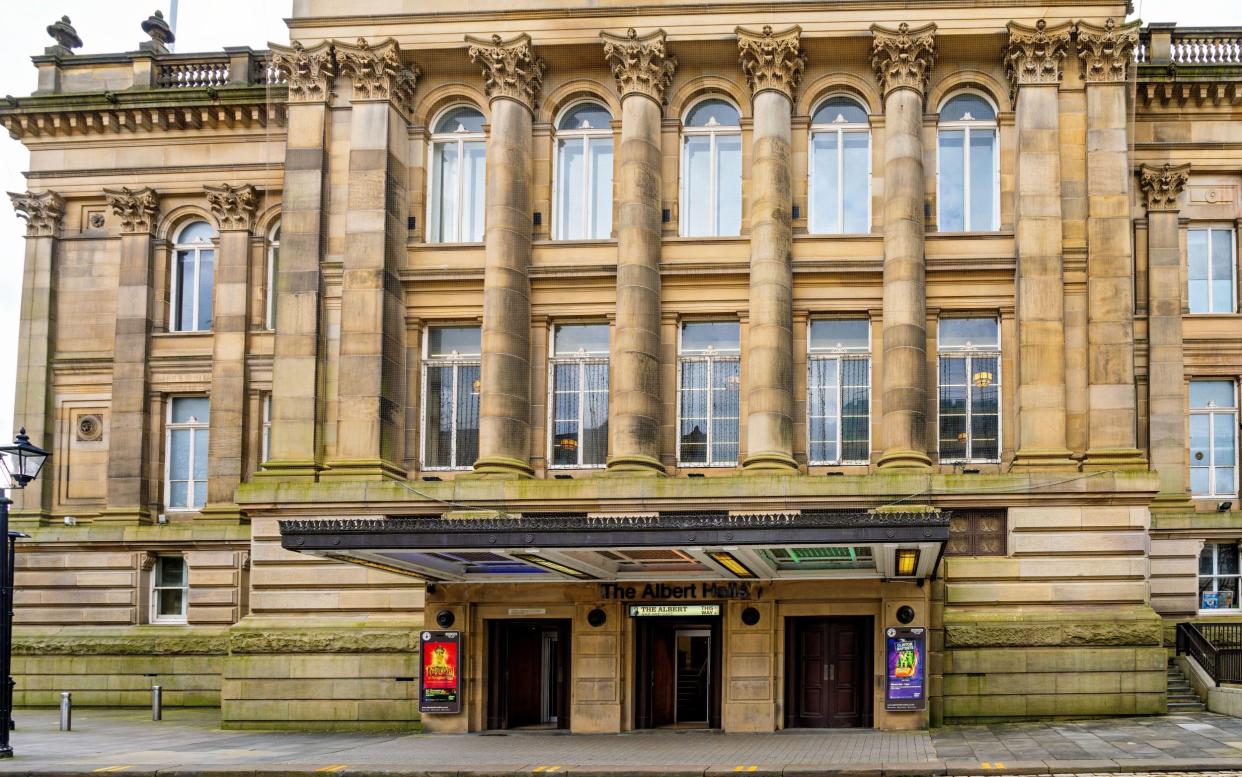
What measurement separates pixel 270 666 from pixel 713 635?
404 inches

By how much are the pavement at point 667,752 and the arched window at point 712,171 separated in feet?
40.3

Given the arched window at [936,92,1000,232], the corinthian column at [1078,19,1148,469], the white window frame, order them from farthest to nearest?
the white window frame < the arched window at [936,92,1000,232] < the corinthian column at [1078,19,1148,469]

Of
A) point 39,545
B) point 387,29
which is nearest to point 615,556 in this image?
point 387,29

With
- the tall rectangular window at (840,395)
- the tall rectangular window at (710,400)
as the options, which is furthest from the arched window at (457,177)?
the tall rectangular window at (840,395)

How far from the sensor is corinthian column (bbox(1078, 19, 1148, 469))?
112ft

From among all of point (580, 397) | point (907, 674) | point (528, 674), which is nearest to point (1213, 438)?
point (907, 674)

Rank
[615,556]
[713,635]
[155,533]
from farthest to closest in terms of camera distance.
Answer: [155,533] → [713,635] → [615,556]

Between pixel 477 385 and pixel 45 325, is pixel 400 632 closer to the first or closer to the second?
pixel 477 385

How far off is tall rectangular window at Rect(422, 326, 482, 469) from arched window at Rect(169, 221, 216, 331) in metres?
11.3

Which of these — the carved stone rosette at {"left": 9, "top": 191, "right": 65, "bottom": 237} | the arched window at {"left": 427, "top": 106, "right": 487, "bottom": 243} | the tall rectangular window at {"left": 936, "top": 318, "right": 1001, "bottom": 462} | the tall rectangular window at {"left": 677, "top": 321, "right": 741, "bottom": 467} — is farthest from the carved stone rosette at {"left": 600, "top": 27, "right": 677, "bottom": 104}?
the carved stone rosette at {"left": 9, "top": 191, "right": 65, "bottom": 237}

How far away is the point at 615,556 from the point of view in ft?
99.0

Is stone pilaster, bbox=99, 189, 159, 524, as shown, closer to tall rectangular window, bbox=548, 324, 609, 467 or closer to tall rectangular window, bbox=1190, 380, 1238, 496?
tall rectangular window, bbox=548, 324, 609, 467

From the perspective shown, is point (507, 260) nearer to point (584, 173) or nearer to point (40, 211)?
point (584, 173)

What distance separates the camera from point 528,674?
3531 cm
